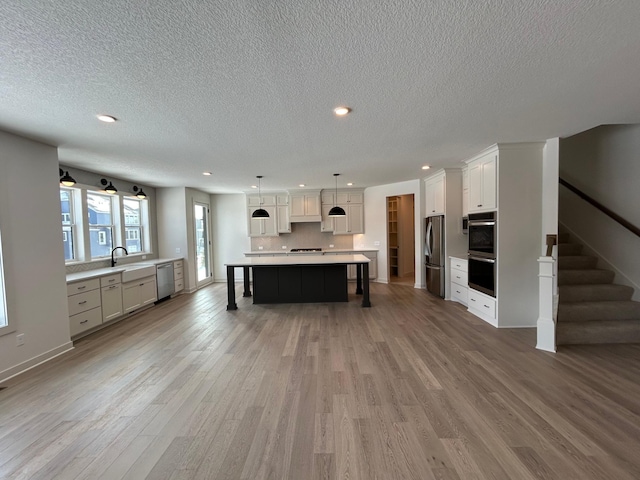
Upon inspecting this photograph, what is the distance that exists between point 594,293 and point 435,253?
2471 mm

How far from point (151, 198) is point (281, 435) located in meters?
6.45

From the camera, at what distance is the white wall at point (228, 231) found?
8.13m

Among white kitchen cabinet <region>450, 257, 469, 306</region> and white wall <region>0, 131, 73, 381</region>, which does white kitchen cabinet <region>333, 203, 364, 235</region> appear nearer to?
white kitchen cabinet <region>450, 257, 469, 306</region>

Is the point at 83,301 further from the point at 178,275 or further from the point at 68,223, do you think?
the point at 178,275

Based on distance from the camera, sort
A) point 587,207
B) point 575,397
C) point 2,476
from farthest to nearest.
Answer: point 587,207, point 575,397, point 2,476

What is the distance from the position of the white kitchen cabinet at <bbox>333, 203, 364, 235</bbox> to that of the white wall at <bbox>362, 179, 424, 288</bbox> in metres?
0.15

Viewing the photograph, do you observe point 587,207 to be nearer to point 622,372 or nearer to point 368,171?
point 622,372

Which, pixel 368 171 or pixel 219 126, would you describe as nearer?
pixel 219 126

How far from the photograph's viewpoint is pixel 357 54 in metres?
1.72

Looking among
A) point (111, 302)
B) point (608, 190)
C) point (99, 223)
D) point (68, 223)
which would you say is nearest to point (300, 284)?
point (111, 302)

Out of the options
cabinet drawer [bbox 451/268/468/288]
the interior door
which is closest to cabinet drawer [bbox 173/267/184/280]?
the interior door

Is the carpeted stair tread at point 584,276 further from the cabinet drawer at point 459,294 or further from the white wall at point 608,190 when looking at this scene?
the cabinet drawer at point 459,294

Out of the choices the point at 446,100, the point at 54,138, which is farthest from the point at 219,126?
the point at 446,100

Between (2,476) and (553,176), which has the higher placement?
(553,176)
